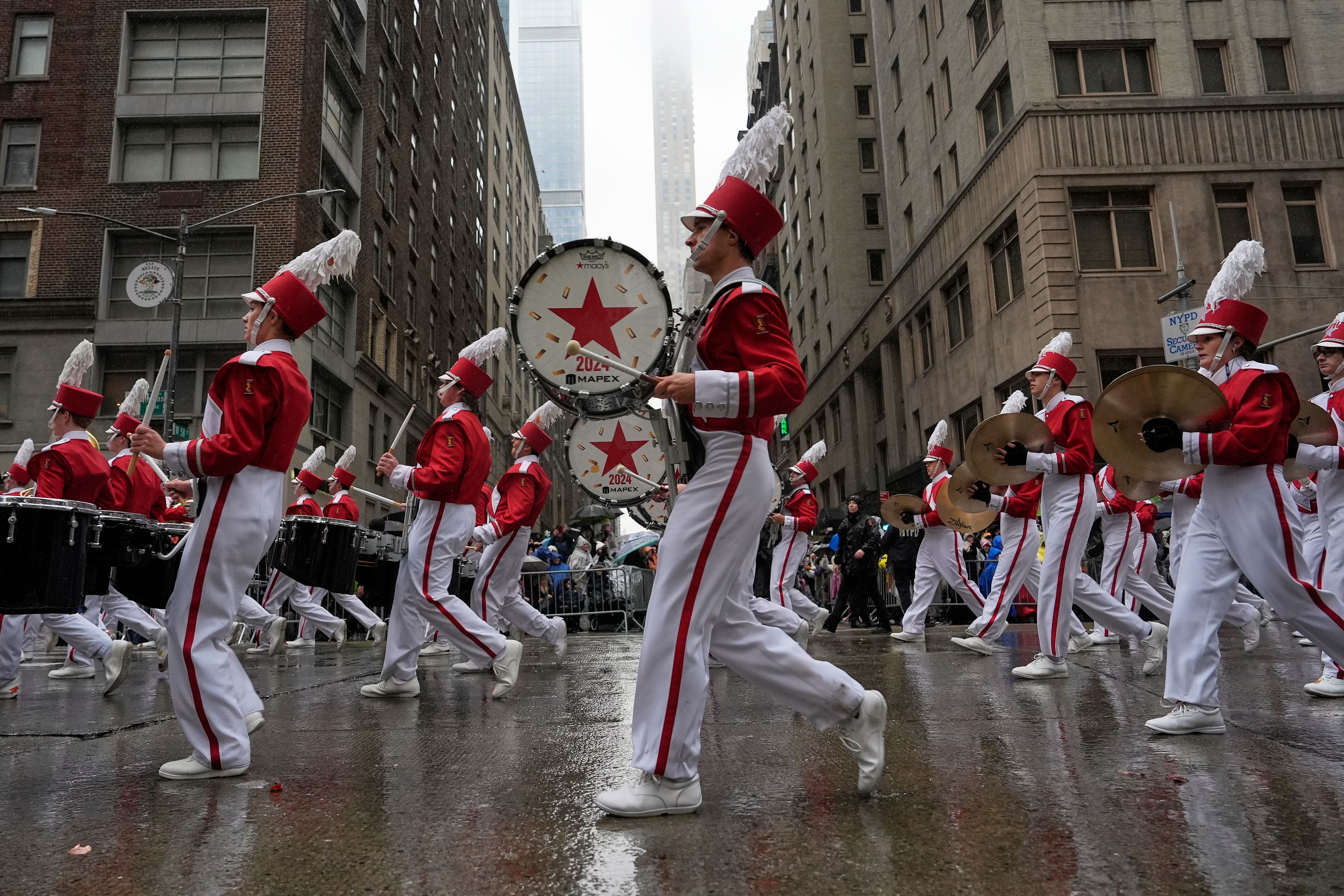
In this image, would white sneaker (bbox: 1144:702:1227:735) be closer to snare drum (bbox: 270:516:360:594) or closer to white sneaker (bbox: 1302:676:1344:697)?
white sneaker (bbox: 1302:676:1344:697)

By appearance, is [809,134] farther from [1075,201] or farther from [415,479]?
[415,479]

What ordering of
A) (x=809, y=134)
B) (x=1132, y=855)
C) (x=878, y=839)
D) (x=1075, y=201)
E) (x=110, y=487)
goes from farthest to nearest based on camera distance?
(x=809, y=134) < (x=1075, y=201) < (x=110, y=487) < (x=878, y=839) < (x=1132, y=855)

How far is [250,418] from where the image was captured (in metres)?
4.20

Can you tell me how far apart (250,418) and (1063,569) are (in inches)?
206

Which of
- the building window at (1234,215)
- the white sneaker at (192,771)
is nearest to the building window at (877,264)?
the building window at (1234,215)

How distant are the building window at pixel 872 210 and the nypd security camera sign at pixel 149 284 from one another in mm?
27969

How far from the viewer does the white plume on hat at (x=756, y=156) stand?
12.7 feet

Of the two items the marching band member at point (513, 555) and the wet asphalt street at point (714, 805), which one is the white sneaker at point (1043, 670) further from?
the marching band member at point (513, 555)

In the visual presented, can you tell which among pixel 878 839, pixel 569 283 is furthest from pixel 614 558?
pixel 878 839

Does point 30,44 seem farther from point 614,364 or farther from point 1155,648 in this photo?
point 1155,648

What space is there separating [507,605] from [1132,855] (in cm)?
710

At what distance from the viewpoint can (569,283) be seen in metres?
5.57

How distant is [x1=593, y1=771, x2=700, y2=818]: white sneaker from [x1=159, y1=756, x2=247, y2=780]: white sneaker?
167cm

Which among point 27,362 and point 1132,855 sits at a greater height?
point 27,362
